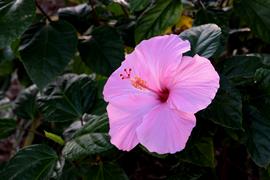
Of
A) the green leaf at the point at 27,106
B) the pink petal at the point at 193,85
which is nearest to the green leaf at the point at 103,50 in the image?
the green leaf at the point at 27,106

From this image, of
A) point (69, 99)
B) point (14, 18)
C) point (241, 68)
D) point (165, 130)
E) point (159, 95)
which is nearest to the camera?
point (165, 130)

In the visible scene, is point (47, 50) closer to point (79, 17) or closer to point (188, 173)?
point (79, 17)

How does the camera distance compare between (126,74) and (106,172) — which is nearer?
(126,74)

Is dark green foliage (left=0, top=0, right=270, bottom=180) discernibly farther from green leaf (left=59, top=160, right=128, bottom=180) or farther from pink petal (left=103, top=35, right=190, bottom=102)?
pink petal (left=103, top=35, right=190, bottom=102)

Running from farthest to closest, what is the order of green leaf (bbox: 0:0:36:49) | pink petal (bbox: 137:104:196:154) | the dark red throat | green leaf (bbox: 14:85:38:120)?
green leaf (bbox: 14:85:38:120), green leaf (bbox: 0:0:36:49), the dark red throat, pink petal (bbox: 137:104:196:154)

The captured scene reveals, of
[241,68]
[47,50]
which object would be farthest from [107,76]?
[241,68]

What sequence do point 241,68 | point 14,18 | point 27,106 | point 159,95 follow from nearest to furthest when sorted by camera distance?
point 159,95 < point 241,68 < point 14,18 < point 27,106

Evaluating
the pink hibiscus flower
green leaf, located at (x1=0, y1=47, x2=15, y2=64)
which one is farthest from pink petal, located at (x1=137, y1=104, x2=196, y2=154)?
green leaf, located at (x1=0, y1=47, x2=15, y2=64)
